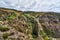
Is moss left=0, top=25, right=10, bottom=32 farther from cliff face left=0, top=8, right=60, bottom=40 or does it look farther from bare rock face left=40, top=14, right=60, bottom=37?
bare rock face left=40, top=14, right=60, bottom=37

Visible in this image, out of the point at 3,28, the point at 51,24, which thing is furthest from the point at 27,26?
the point at 51,24

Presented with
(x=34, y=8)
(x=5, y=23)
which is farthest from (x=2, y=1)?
(x=5, y=23)

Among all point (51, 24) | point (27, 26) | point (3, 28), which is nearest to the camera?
point (3, 28)

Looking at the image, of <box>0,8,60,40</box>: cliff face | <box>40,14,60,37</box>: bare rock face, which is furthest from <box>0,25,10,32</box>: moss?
<box>40,14,60,37</box>: bare rock face

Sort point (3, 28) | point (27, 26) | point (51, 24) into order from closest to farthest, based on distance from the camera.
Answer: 1. point (3, 28)
2. point (27, 26)
3. point (51, 24)

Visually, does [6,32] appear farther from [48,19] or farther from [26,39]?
[48,19]

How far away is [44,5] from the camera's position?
0.58m

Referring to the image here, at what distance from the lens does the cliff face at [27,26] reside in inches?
61.2

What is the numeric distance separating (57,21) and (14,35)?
41.7 inches

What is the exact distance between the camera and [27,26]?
1931mm

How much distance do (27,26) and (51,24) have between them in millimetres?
676

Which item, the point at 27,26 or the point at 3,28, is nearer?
the point at 3,28

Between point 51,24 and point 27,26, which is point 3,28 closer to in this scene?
point 27,26

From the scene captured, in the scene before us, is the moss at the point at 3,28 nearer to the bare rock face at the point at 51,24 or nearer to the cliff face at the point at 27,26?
the cliff face at the point at 27,26
